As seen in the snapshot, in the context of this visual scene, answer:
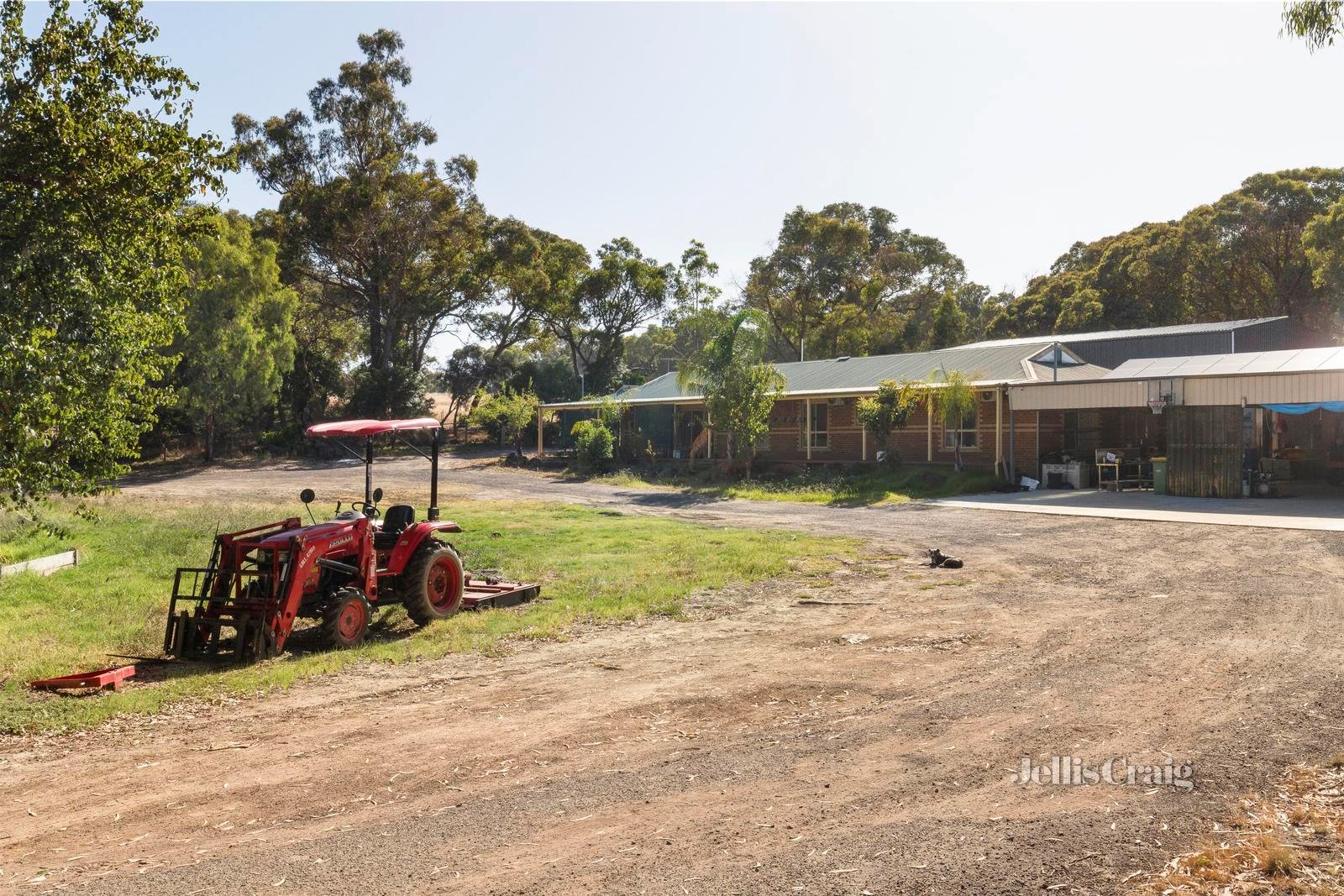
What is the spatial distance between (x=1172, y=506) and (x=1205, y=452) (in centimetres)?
271

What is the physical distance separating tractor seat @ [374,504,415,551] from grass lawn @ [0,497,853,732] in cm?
89

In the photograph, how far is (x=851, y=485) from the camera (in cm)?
2628

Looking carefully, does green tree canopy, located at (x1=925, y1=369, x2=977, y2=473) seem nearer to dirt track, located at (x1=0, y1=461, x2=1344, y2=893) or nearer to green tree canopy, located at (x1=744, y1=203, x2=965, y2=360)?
dirt track, located at (x1=0, y1=461, x2=1344, y2=893)

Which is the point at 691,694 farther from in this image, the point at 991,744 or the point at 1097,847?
the point at 1097,847

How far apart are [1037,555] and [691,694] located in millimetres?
8937

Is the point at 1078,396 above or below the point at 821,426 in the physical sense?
above

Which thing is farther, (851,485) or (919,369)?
(919,369)

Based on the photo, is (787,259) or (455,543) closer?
(455,543)

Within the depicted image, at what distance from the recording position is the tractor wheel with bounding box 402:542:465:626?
9.66 m

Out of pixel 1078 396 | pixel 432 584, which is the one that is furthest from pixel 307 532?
pixel 1078 396

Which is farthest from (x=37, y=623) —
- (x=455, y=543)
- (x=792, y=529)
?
(x=792, y=529)

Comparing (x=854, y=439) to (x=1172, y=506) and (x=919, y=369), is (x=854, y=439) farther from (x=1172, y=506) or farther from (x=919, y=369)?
(x=1172, y=506)

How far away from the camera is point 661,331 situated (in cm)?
6488

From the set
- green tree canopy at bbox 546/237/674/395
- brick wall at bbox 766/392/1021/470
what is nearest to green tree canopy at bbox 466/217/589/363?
green tree canopy at bbox 546/237/674/395
